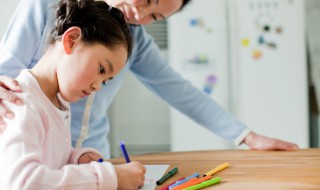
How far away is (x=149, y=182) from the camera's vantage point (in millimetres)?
952

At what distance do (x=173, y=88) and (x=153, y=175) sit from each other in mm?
563

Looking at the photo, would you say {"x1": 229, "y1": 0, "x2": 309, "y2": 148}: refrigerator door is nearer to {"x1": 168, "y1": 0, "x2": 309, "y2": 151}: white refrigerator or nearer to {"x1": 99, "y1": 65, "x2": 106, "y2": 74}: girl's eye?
{"x1": 168, "y1": 0, "x2": 309, "y2": 151}: white refrigerator

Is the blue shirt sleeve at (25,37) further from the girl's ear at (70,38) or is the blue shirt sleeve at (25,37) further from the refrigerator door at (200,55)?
the refrigerator door at (200,55)

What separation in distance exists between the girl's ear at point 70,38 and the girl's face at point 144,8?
39cm

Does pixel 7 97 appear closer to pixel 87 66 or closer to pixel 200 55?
pixel 87 66

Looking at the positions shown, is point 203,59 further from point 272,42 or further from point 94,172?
point 94,172

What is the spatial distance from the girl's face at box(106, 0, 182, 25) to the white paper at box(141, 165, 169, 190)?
0.45m

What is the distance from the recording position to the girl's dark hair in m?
0.88

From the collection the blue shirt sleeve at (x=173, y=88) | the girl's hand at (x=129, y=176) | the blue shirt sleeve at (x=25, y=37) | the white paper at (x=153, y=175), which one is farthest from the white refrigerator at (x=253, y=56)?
the girl's hand at (x=129, y=176)

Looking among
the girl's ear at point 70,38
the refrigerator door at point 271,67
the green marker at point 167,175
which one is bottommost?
the refrigerator door at point 271,67

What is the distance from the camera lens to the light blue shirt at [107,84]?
1157 mm

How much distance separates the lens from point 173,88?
1.54 meters

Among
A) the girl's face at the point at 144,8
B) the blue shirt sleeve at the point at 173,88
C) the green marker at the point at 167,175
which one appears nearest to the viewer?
the green marker at the point at 167,175

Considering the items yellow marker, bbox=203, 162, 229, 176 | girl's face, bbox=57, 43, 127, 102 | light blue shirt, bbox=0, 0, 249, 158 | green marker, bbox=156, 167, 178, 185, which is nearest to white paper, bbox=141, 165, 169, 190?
green marker, bbox=156, 167, 178, 185
